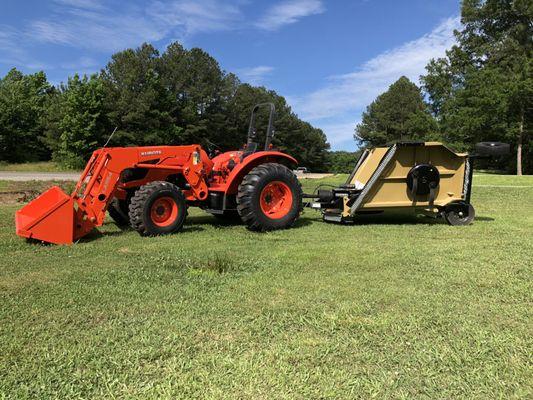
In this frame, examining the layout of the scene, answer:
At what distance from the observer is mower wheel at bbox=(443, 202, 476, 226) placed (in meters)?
8.35

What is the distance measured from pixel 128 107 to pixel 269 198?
36033 mm

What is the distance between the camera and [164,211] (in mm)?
7449

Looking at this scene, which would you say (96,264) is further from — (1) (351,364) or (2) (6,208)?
(2) (6,208)

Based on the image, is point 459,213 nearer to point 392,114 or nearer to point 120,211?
point 120,211

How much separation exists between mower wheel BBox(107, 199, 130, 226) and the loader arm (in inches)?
27.5

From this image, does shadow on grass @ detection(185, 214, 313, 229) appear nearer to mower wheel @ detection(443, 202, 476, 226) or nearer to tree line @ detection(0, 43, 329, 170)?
mower wheel @ detection(443, 202, 476, 226)

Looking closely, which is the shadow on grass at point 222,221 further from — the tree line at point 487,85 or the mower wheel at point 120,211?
the tree line at point 487,85

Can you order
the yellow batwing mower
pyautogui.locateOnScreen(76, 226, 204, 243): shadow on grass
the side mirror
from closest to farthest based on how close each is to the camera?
pyautogui.locateOnScreen(76, 226, 204, 243): shadow on grass, the yellow batwing mower, the side mirror

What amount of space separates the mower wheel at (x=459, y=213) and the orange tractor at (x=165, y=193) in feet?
8.80

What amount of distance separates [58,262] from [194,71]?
4832 centimetres

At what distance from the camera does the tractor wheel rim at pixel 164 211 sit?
7.32 meters

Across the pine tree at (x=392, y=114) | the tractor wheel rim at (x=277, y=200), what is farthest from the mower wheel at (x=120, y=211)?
the pine tree at (x=392, y=114)

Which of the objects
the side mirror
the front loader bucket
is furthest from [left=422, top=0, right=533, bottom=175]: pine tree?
the front loader bucket

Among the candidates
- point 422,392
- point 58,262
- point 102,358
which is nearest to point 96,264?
point 58,262
